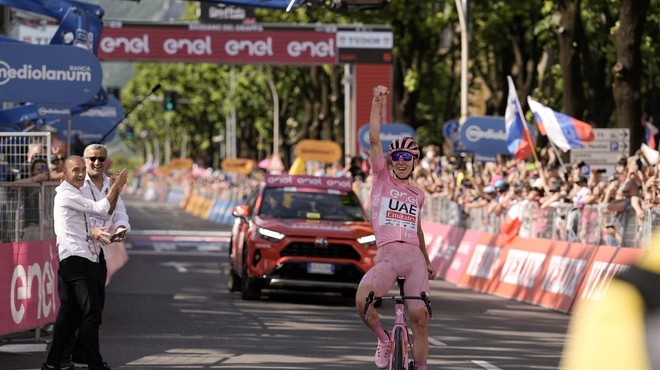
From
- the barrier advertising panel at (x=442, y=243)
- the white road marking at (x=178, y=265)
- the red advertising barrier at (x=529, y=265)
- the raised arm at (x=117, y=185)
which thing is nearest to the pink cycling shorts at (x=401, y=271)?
the raised arm at (x=117, y=185)

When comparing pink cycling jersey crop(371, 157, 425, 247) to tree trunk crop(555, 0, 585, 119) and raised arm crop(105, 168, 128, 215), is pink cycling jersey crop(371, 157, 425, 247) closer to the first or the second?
raised arm crop(105, 168, 128, 215)

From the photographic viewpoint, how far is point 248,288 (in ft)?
67.9

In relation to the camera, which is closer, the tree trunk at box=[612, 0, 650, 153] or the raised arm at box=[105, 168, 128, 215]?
the raised arm at box=[105, 168, 128, 215]

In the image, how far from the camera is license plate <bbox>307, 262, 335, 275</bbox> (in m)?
20.0

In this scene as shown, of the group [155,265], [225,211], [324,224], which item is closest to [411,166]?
[324,224]

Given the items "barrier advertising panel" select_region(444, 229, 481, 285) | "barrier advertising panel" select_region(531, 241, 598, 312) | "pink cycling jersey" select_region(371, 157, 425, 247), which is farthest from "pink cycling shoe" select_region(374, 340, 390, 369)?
"barrier advertising panel" select_region(444, 229, 481, 285)

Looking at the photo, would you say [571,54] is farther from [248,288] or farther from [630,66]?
[248,288]

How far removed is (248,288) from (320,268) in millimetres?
1196

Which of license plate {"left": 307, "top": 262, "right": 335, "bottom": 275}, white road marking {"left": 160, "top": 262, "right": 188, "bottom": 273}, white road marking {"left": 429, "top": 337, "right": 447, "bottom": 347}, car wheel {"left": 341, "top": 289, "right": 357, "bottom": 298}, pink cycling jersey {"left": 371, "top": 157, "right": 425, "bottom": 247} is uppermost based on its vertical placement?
pink cycling jersey {"left": 371, "top": 157, "right": 425, "bottom": 247}

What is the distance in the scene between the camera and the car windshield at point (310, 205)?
21.1 m

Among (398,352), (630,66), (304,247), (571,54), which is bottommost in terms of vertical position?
(304,247)

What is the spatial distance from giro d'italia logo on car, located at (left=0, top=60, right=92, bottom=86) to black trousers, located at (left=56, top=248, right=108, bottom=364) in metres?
6.45

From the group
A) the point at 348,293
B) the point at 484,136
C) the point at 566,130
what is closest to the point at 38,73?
the point at 348,293

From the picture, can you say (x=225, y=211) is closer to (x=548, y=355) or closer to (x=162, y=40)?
(x=162, y=40)
